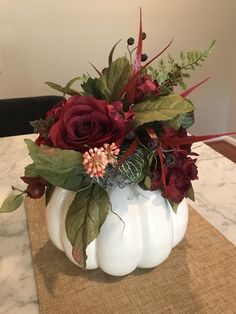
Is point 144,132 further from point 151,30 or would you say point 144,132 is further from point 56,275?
point 151,30

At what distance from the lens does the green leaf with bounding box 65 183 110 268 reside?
51 centimetres

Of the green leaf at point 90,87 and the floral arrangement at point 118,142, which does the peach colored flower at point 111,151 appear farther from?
the green leaf at point 90,87

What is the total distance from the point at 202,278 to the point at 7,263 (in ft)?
1.37

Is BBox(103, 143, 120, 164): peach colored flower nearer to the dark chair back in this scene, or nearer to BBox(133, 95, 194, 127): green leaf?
Answer: BBox(133, 95, 194, 127): green leaf

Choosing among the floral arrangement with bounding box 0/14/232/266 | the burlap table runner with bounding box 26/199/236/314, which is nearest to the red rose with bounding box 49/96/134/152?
the floral arrangement with bounding box 0/14/232/266

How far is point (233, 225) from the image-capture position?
79 cm

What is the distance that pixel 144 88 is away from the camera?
1.88 ft

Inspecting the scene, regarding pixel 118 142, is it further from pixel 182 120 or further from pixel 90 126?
pixel 182 120

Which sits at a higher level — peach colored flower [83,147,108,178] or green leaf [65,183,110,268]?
peach colored flower [83,147,108,178]

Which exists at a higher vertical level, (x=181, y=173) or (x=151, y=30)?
(x=151, y=30)

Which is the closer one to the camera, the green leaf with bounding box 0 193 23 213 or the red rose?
the red rose

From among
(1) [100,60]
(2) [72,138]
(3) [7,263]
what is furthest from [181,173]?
(1) [100,60]

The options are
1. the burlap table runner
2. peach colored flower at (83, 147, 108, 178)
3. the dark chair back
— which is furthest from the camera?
the dark chair back

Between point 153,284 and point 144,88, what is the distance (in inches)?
15.0
